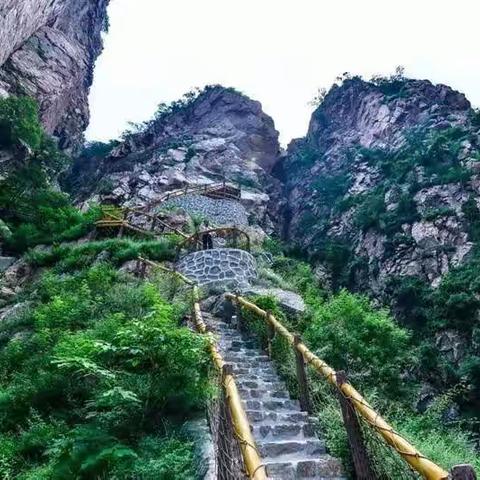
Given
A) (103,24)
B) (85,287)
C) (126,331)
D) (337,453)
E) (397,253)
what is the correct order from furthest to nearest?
(103,24)
(397,253)
(85,287)
(126,331)
(337,453)

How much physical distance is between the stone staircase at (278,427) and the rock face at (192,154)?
22021 millimetres

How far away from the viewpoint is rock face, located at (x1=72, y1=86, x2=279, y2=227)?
31.1m

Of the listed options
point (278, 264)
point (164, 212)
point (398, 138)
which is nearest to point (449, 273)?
point (278, 264)

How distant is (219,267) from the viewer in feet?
47.6

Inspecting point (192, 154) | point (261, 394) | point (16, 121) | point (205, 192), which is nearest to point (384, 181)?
point (205, 192)

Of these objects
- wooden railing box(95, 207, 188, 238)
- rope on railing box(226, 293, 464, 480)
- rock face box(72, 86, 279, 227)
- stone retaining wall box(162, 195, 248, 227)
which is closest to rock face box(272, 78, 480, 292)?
rock face box(72, 86, 279, 227)

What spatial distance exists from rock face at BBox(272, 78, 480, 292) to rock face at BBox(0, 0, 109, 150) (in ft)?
57.4

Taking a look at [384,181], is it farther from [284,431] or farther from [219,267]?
[284,431]

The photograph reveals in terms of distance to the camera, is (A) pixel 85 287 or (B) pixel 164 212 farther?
(B) pixel 164 212

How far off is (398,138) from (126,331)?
3094cm

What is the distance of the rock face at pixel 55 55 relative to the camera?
2561cm

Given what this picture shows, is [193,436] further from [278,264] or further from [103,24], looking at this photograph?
[103,24]

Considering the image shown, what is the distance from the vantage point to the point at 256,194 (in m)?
32.7

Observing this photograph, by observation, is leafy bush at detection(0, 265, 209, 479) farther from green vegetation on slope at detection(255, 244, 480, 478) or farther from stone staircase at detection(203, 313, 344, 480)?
green vegetation on slope at detection(255, 244, 480, 478)
